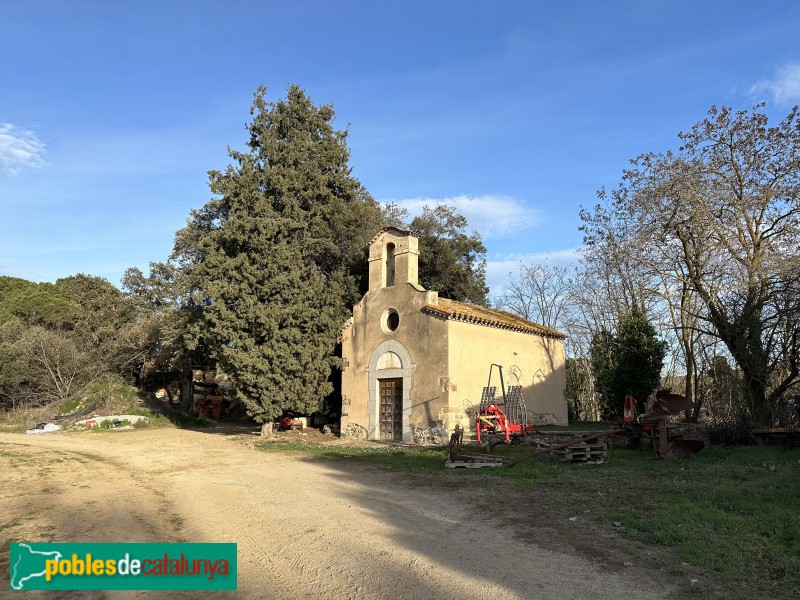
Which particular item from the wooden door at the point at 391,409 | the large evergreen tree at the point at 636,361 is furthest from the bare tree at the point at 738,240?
the wooden door at the point at 391,409

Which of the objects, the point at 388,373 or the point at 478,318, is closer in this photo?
the point at 478,318

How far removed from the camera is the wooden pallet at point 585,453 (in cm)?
1282

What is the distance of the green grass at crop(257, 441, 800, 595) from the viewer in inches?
224

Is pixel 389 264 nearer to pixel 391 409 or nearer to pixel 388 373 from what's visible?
pixel 388 373

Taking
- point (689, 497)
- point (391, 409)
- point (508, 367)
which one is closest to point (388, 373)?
point (391, 409)

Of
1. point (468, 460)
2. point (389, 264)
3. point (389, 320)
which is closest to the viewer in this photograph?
point (468, 460)

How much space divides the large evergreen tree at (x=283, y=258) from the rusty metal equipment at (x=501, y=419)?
6.42 metres

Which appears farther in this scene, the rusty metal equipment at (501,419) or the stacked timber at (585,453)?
the rusty metal equipment at (501,419)

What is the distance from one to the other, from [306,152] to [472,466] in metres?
14.8

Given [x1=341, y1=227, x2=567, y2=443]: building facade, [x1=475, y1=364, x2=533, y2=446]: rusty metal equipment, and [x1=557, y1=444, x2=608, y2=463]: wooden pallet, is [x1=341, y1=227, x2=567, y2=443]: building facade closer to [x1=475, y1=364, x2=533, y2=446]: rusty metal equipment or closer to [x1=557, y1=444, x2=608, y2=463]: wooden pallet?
[x1=475, y1=364, x2=533, y2=446]: rusty metal equipment

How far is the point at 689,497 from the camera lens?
835cm

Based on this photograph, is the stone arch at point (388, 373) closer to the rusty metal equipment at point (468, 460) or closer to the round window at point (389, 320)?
the round window at point (389, 320)

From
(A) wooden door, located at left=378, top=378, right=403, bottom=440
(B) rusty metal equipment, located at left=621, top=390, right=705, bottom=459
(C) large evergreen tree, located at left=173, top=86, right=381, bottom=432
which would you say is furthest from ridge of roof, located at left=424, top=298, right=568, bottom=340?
(B) rusty metal equipment, located at left=621, top=390, right=705, bottom=459

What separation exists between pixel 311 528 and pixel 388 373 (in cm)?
1254
